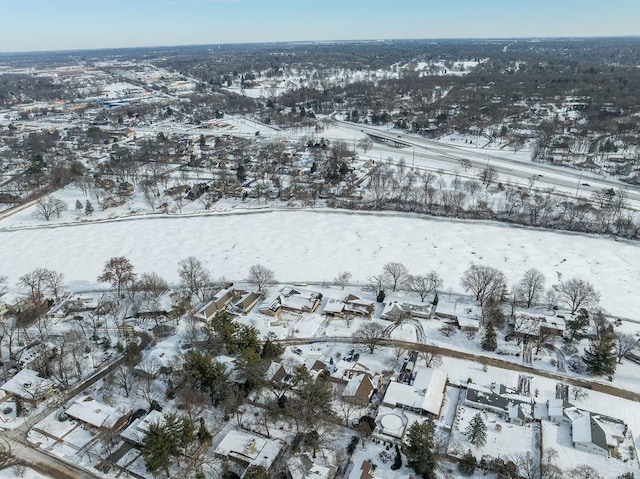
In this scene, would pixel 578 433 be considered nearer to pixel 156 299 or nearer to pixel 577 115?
pixel 156 299

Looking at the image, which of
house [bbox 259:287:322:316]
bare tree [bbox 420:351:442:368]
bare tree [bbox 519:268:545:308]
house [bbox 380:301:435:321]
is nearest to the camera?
bare tree [bbox 420:351:442:368]

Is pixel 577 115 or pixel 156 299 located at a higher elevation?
pixel 577 115

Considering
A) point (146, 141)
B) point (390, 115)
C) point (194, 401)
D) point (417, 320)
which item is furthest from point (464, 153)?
point (194, 401)

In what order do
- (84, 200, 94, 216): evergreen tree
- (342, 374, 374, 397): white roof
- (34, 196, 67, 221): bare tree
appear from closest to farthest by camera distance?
1. (342, 374, 374, 397): white roof
2. (34, 196, 67, 221): bare tree
3. (84, 200, 94, 216): evergreen tree

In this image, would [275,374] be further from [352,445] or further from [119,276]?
[119,276]

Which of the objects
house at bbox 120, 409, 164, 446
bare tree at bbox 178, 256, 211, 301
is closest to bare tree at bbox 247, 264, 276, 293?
bare tree at bbox 178, 256, 211, 301

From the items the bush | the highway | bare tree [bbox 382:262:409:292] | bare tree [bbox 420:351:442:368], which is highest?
the highway

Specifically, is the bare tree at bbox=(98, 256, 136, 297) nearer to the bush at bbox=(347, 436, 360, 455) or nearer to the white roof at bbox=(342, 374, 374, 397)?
the white roof at bbox=(342, 374, 374, 397)
